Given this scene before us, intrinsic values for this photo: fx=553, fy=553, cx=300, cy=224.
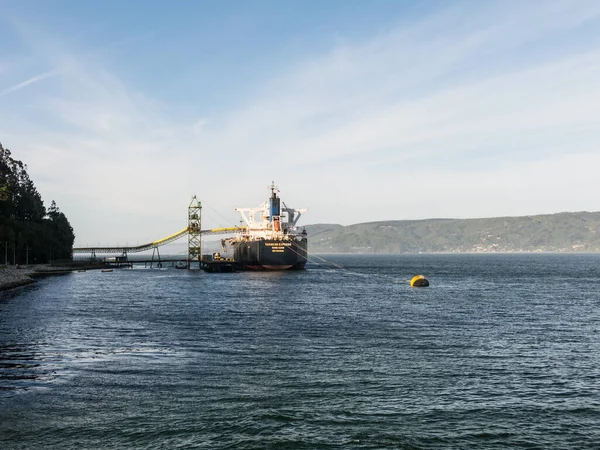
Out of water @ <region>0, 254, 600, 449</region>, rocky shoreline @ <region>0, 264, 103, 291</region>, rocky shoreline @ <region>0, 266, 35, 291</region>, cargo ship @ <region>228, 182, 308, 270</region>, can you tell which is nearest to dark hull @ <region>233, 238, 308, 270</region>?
cargo ship @ <region>228, 182, 308, 270</region>

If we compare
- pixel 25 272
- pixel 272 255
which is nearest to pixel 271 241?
pixel 272 255

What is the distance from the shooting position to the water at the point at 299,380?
20.8m

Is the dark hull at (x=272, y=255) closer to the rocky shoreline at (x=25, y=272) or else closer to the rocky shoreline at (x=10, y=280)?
the rocky shoreline at (x=25, y=272)

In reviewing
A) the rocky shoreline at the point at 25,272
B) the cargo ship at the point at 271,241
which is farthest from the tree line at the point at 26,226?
the cargo ship at the point at 271,241

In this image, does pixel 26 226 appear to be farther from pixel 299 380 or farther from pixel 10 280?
pixel 299 380

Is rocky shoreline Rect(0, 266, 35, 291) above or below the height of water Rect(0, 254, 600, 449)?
above

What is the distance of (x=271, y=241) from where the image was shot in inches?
5418

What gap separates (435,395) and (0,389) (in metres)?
21.0

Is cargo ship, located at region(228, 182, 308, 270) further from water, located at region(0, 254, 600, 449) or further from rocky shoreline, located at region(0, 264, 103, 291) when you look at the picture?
water, located at region(0, 254, 600, 449)

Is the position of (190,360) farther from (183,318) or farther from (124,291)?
(124,291)

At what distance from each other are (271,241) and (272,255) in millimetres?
3487

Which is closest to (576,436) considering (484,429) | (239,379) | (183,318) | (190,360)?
(484,429)

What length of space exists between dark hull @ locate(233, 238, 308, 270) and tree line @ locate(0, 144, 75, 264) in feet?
181

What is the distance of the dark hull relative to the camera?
5408 inches
